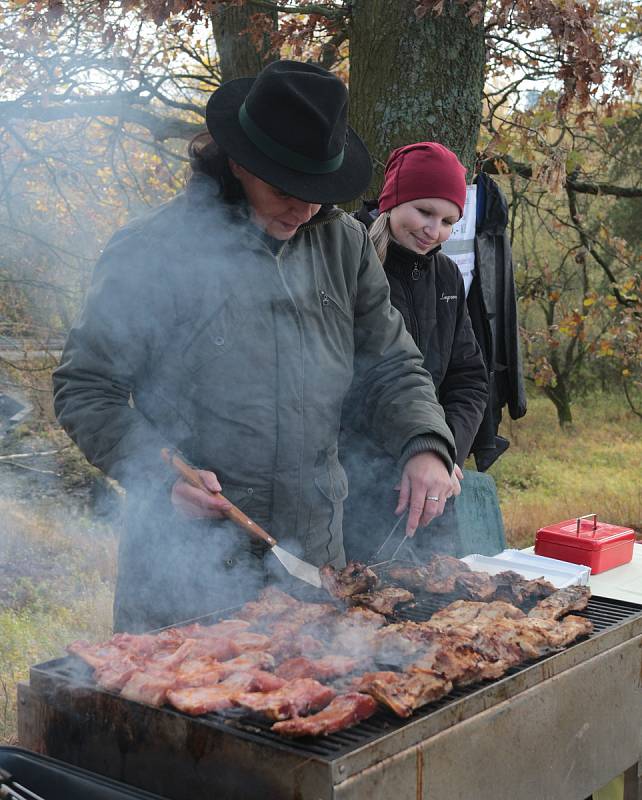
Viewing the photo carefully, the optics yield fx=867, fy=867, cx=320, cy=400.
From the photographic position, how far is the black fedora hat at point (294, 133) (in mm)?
2402

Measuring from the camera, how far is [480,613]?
2.50 metres

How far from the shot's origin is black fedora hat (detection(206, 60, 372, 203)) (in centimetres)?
240

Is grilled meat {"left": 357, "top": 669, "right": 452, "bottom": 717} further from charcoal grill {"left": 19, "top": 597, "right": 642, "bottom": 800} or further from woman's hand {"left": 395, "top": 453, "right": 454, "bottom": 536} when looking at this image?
woman's hand {"left": 395, "top": 453, "right": 454, "bottom": 536}

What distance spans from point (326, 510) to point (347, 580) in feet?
0.87

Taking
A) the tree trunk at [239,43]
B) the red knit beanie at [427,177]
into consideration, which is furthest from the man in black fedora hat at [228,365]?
the tree trunk at [239,43]

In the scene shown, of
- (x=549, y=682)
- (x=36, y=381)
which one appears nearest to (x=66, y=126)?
(x=36, y=381)

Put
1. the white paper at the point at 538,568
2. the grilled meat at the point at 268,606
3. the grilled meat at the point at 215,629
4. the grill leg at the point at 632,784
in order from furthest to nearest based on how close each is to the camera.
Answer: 1. the white paper at the point at 538,568
2. the grill leg at the point at 632,784
3. the grilled meat at the point at 268,606
4. the grilled meat at the point at 215,629

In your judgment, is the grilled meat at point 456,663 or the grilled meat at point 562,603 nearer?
the grilled meat at point 456,663

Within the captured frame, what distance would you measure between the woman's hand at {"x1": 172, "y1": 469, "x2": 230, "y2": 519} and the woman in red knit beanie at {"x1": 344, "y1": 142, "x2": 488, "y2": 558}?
1.12 meters

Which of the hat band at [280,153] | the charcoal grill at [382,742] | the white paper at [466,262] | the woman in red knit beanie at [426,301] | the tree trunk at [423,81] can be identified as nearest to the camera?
the charcoal grill at [382,742]

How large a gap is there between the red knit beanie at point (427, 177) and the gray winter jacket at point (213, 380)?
0.92 m

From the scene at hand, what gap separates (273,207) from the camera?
2598mm

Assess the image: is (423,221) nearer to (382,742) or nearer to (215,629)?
(215,629)

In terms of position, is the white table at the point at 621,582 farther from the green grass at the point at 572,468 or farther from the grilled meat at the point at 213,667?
the green grass at the point at 572,468
